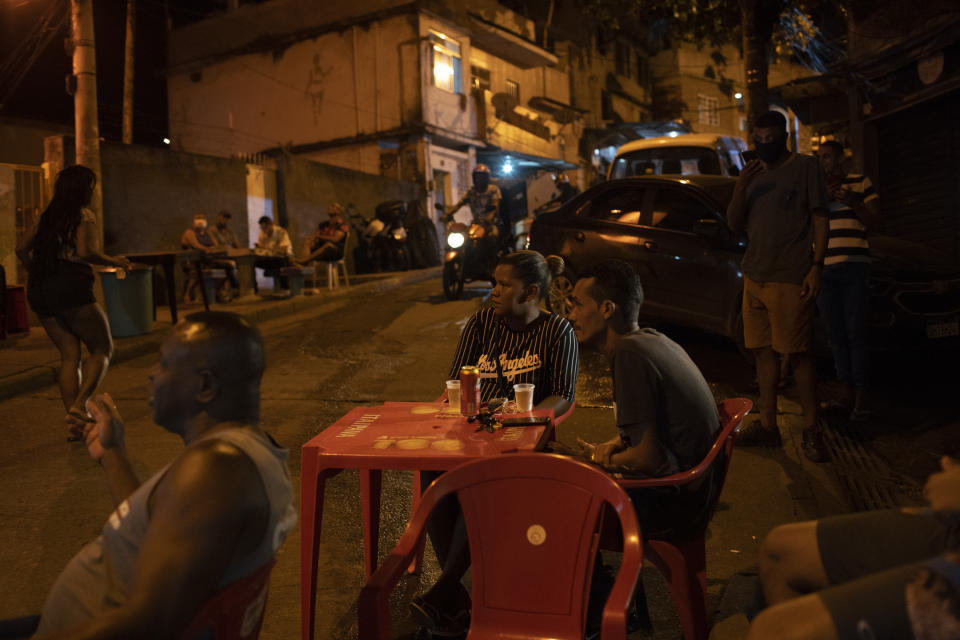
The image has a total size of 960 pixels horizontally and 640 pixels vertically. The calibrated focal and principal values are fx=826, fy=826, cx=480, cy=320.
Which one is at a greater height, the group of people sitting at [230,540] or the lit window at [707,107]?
the lit window at [707,107]

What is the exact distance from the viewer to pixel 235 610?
1767mm

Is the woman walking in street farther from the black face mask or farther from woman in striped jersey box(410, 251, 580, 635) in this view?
the black face mask

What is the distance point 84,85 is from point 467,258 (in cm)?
569

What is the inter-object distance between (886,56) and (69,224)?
12.3 m

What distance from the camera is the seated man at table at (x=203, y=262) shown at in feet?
45.0

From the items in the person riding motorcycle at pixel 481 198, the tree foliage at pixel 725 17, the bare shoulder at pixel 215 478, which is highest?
the tree foliage at pixel 725 17

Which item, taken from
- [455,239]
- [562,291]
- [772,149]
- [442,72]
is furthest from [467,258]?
[442,72]

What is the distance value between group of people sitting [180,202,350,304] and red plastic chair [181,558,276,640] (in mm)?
12266

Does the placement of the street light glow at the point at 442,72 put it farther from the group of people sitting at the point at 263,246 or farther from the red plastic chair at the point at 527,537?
the red plastic chair at the point at 527,537

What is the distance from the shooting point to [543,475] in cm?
240

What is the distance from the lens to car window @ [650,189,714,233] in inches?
322

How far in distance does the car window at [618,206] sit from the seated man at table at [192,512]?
7201 mm

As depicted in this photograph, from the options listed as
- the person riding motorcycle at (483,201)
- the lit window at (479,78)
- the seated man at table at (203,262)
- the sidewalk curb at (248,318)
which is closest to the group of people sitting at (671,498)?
the sidewalk curb at (248,318)

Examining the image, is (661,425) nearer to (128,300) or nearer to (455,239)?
(128,300)
